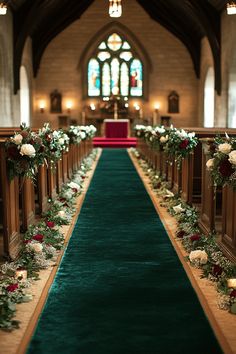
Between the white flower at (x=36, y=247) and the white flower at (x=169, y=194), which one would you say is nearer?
the white flower at (x=36, y=247)

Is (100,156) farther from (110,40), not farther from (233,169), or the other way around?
(233,169)

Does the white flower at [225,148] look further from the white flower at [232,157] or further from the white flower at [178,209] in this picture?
the white flower at [178,209]

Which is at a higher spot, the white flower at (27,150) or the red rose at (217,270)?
the white flower at (27,150)

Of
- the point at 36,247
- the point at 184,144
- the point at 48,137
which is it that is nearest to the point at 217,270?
the point at 36,247

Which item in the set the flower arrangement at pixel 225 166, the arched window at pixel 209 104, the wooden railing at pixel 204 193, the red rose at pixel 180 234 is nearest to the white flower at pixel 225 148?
the flower arrangement at pixel 225 166

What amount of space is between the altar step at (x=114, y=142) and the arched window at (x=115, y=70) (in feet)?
9.08

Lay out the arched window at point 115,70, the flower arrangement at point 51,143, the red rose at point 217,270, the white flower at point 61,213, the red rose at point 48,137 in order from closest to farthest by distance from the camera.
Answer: the red rose at point 217,270 < the flower arrangement at point 51,143 < the red rose at point 48,137 < the white flower at point 61,213 < the arched window at point 115,70

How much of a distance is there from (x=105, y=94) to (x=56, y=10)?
15.0 feet

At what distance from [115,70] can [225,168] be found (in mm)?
21644

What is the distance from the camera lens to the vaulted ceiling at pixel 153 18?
19.2 meters

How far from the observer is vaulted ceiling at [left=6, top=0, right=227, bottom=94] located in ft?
63.1

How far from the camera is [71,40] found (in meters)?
25.2

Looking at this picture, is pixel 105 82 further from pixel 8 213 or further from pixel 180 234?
pixel 8 213

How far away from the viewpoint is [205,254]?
489 centimetres
